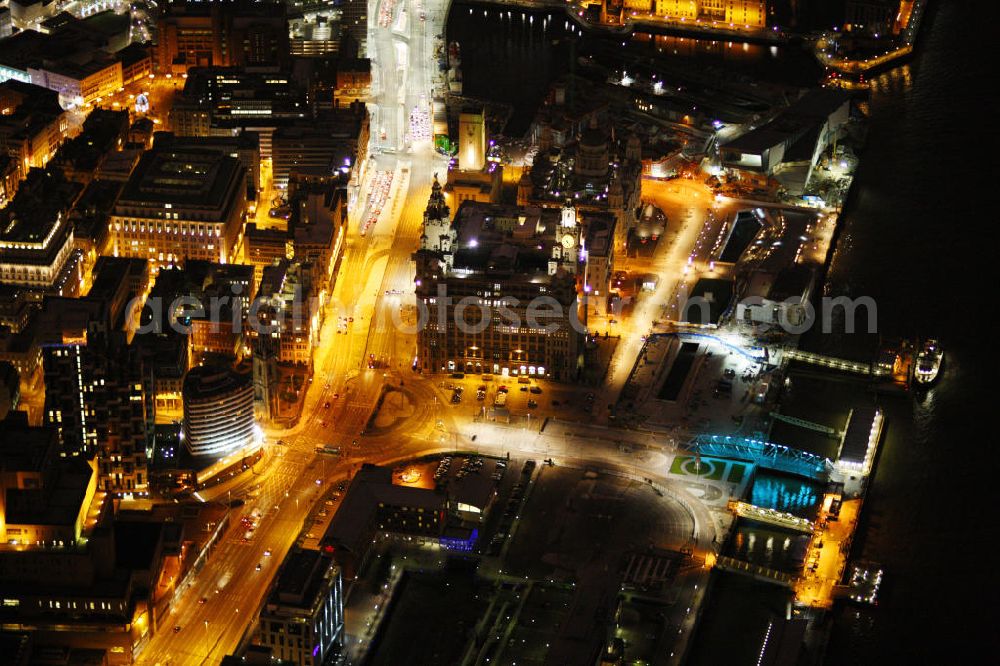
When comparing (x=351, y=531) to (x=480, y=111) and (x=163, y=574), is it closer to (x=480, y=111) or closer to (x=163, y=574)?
(x=163, y=574)

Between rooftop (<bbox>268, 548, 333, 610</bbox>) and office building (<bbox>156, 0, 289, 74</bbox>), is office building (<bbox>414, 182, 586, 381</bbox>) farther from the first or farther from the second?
office building (<bbox>156, 0, 289, 74</bbox>)

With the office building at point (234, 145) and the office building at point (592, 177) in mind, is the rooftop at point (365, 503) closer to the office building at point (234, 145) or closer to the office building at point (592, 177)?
the office building at point (592, 177)

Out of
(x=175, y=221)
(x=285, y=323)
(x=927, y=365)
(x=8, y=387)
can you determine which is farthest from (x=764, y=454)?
(x=8, y=387)

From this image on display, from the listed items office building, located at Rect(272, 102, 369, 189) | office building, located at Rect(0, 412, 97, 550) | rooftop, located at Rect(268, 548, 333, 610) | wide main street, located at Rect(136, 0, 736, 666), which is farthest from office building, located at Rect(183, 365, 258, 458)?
office building, located at Rect(272, 102, 369, 189)

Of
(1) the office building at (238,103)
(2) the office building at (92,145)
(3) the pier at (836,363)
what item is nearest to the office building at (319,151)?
(1) the office building at (238,103)

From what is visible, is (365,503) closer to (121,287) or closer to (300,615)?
(300,615)

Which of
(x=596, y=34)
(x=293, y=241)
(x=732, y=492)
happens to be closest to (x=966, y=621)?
(x=732, y=492)

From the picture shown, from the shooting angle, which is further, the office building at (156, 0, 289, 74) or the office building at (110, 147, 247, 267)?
the office building at (156, 0, 289, 74)
